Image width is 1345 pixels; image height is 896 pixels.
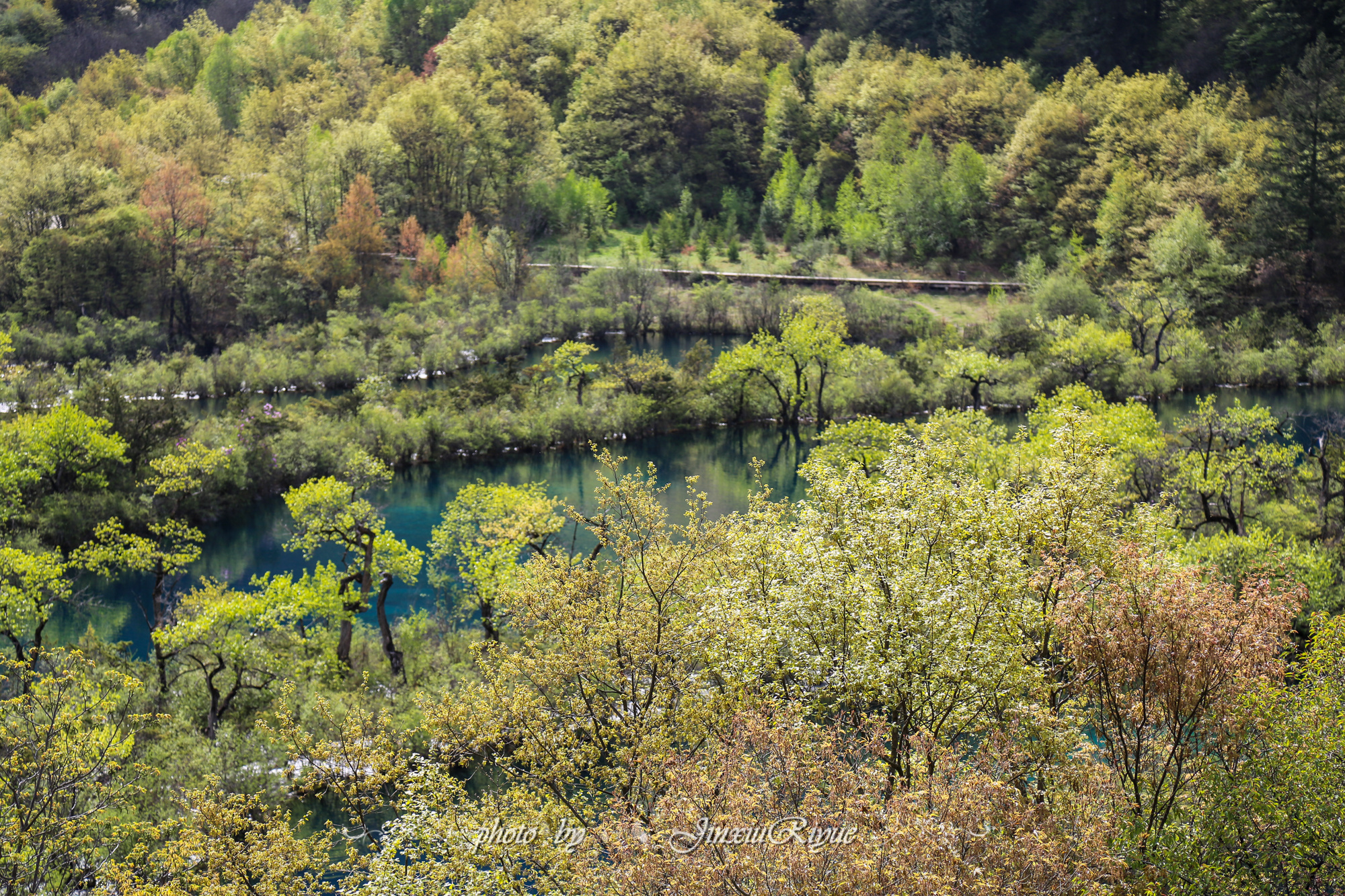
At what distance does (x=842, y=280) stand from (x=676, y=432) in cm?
2876

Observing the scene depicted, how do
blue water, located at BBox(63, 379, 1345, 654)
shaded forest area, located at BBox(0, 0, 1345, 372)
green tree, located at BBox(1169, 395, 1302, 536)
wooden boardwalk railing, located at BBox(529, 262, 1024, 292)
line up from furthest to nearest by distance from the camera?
Answer: 1. wooden boardwalk railing, located at BBox(529, 262, 1024, 292)
2. shaded forest area, located at BBox(0, 0, 1345, 372)
3. blue water, located at BBox(63, 379, 1345, 654)
4. green tree, located at BBox(1169, 395, 1302, 536)

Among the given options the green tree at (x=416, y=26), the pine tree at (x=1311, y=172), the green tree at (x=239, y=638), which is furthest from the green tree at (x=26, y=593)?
the green tree at (x=416, y=26)

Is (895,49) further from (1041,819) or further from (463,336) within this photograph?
(1041,819)

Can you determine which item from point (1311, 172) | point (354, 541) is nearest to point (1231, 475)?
point (354, 541)

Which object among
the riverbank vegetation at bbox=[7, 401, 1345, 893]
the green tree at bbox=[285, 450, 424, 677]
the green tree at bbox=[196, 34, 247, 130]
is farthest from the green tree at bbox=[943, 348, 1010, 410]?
the green tree at bbox=[196, 34, 247, 130]

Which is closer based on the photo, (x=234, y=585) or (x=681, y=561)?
(x=681, y=561)

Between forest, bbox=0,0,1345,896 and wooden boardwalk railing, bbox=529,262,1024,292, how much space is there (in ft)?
1.78

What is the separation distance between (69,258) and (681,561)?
5687 cm

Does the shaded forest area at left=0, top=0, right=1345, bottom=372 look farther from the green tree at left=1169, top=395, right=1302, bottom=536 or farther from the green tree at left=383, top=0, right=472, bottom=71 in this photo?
the green tree at left=1169, top=395, right=1302, bottom=536

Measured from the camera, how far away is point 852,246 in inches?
3147

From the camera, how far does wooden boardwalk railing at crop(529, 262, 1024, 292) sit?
74250 millimetres

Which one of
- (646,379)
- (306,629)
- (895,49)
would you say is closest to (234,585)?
(306,629)

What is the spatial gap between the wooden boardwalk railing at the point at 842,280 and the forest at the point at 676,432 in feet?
1.78

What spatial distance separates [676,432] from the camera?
1994 inches
